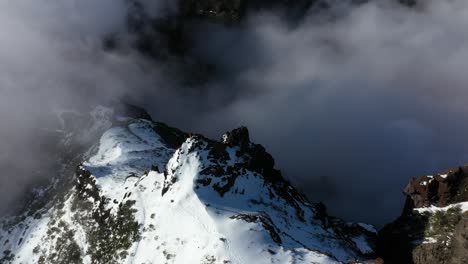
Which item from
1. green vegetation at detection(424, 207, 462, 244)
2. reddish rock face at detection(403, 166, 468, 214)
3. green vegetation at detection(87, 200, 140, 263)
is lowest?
green vegetation at detection(87, 200, 140, 263)

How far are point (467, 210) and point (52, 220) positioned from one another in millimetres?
122072

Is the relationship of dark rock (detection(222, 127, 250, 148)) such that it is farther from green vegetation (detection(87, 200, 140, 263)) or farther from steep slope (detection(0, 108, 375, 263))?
green vegetation (detection(87, 200, 140, 263))

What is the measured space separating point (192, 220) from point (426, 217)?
64.9m

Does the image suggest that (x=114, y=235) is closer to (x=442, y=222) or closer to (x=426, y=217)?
(x=426, y=217)

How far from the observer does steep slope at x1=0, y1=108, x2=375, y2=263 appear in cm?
10719

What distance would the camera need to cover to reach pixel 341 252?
373 feet

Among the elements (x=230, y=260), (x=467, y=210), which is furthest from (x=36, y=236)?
(x=467, y=210)

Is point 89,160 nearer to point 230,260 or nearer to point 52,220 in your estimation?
point 52,220

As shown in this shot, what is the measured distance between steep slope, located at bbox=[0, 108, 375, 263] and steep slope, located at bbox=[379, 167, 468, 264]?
7.32 m

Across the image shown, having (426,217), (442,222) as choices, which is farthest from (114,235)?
(442,222)

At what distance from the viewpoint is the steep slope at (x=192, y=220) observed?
10719 cm

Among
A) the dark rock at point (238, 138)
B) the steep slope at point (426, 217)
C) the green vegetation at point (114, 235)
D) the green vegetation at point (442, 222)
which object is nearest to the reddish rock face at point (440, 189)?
the steep slope at point (426, 217)

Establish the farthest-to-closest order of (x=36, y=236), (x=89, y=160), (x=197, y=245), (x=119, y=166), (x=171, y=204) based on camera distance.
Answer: (x=89, y=160)
(x=119, y=166)
(x=36, y=236)
(x=171, y=204)
(x=197, y=245)

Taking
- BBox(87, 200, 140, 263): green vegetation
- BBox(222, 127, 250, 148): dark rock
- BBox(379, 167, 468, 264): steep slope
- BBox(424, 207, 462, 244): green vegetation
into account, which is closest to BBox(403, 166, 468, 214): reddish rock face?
BBox(379, 167, 468, 264): steep slope
